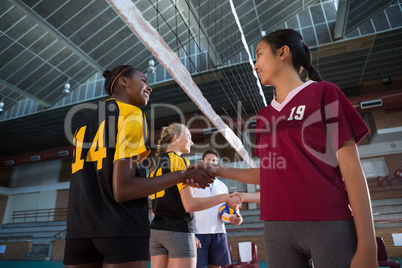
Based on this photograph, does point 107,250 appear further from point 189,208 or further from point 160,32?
point 160,32

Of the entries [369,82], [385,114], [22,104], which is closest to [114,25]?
[22,104]

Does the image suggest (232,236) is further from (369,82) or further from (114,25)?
(369,82)

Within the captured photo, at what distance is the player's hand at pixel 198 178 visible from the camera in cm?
170

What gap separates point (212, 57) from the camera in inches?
392

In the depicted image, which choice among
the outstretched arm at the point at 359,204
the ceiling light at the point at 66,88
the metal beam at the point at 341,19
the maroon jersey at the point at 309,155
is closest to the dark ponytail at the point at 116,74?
the maroon jersey at the point at 309,155

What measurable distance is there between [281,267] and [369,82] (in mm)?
14813

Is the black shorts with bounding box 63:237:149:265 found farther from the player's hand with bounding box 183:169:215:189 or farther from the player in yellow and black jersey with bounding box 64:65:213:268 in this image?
the player's hand with bounding box 183:169:215:189

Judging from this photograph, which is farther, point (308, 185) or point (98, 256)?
point (98, 256)

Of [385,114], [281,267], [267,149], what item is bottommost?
[281,267]

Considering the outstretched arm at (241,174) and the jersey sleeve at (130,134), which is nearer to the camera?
the jersey sleeve at (130,134)

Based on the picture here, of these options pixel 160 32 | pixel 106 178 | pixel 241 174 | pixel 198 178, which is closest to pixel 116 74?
pixel 106 178

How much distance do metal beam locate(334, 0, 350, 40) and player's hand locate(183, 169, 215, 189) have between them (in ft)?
29.2

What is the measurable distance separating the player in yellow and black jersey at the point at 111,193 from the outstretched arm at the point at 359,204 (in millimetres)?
843

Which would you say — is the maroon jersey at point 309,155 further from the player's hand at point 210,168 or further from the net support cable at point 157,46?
the net support cable at point 157,46
